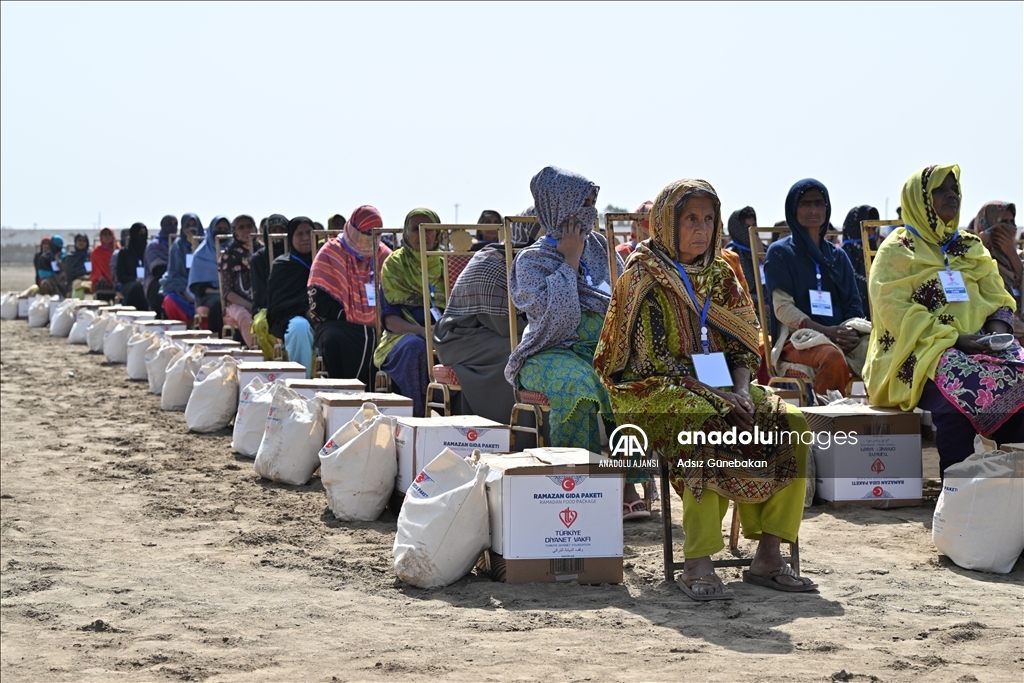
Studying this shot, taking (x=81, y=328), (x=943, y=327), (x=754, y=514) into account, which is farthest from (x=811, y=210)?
(x=81, y=328)

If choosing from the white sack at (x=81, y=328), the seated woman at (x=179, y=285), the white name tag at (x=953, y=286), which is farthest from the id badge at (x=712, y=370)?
the white sack at (x=81, y=328)

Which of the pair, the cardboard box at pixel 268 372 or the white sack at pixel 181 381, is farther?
the white sack at pixel 181 381

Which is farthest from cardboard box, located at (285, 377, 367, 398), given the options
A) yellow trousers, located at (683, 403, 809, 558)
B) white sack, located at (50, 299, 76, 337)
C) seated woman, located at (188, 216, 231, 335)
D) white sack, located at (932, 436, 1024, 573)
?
white sack, located at (50, 299, 76, 337)

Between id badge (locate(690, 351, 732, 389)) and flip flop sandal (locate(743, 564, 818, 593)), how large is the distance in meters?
0.74

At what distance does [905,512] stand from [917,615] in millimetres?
1894

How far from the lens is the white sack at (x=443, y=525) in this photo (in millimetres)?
4730

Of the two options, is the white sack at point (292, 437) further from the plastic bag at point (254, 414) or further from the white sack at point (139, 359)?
the white sack at point (139, 359)

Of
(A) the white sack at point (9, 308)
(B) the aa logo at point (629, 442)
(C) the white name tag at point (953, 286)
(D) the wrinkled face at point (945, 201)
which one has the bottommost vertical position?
(B) the aa logo at point (629, 442)

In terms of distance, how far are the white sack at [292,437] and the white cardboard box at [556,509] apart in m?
2.45

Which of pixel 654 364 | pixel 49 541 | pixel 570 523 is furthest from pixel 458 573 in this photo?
pixel 49 541

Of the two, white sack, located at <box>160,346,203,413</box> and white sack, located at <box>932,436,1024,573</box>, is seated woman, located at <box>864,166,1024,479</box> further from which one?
white sack, located at <box>160,346,203,413</box>

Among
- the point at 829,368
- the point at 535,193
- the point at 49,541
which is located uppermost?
the point at 535,193

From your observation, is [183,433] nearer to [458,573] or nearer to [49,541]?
[49,541]

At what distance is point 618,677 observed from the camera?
366 centimetres
